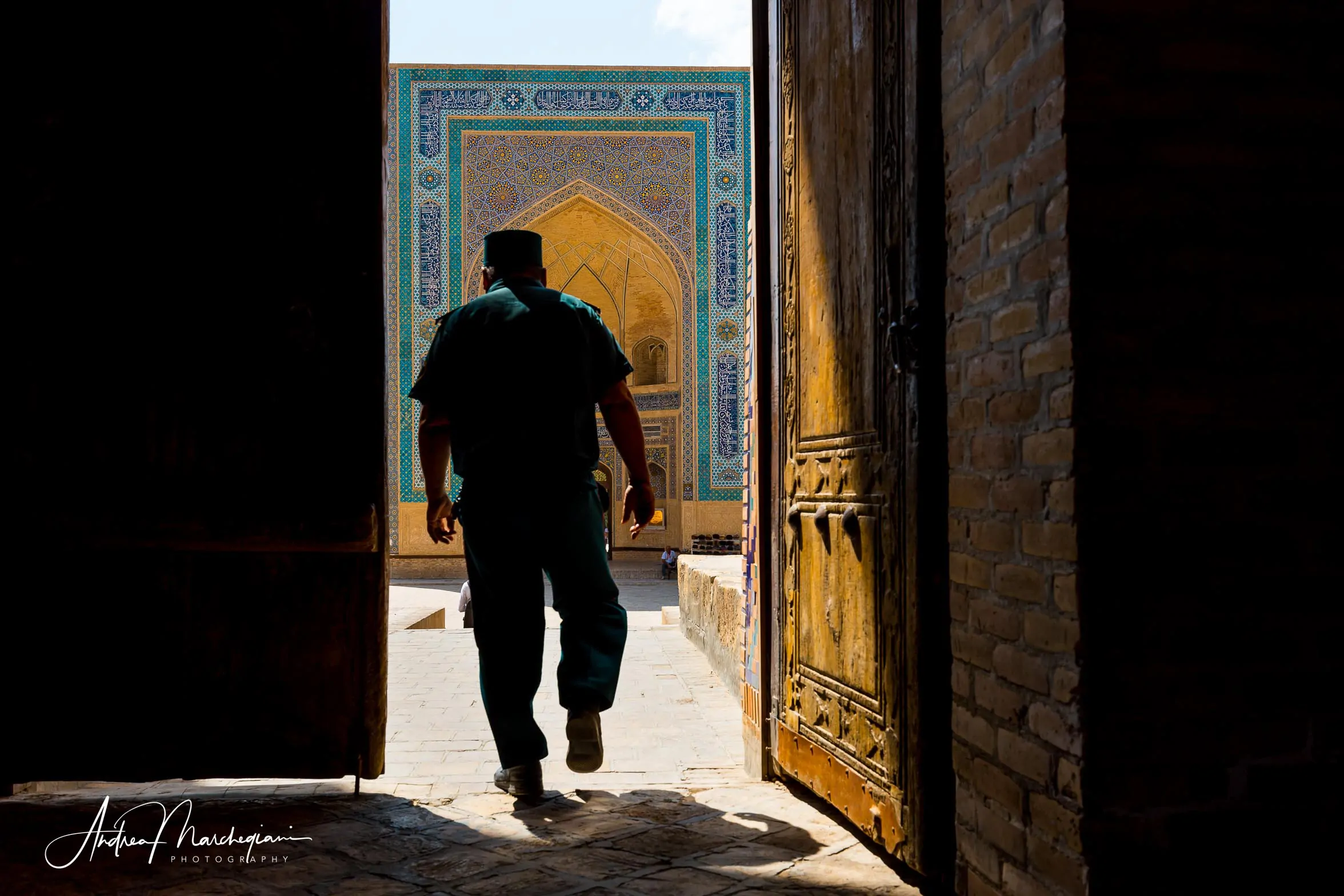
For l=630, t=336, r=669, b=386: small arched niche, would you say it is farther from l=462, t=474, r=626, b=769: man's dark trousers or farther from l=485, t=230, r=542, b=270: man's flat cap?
l=462, t=474, r=626, b=769: man's dark trousers

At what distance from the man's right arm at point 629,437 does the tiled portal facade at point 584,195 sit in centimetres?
1545

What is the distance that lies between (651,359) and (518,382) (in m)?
20.0

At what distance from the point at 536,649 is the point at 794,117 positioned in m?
1.65

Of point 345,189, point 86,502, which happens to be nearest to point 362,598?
point 86,502

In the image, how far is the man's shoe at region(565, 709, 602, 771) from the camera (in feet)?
9.05

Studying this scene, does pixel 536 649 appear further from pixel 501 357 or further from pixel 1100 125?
pixel 1100 125

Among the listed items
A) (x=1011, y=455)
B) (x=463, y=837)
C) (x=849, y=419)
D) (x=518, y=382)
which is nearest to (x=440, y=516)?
(x=518, y=382)

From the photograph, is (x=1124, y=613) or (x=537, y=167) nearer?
(x=1124, y=613)

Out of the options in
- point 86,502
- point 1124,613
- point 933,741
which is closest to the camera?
point 1124,613

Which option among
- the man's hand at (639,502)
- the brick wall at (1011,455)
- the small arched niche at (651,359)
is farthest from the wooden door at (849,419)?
the small arched niche at (651,359)

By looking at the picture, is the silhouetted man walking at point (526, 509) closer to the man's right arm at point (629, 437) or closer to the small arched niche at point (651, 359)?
the man's right arm at point (629, 437)

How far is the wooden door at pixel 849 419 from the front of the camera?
2.25m

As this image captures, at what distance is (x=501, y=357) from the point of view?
2.89 metres

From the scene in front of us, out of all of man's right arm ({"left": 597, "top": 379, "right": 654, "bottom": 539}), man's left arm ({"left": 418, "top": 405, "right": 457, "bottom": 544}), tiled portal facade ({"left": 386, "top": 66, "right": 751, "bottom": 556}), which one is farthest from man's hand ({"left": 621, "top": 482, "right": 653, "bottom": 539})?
tiled portal facade ({"left": 386, "top": 66, "right": 751, "bottom": 556})
